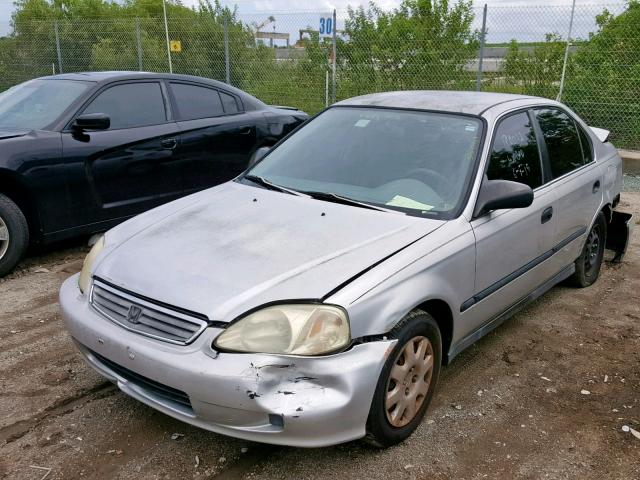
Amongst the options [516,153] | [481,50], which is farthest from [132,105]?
[481,50]

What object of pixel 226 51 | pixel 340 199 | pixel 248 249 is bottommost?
pixel 248 249

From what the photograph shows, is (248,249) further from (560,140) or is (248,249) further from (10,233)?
(10,233)

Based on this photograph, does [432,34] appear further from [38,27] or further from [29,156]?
[38,27]

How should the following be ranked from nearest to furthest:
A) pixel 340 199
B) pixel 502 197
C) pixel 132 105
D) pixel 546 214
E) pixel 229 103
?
pixel 502 197, pixel 340 199, pixel 546 214, pixel 132 105, pixel 229 103

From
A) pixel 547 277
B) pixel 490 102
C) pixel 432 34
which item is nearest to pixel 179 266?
pixel 490 102

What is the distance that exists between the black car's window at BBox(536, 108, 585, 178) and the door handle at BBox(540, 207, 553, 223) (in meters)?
0.30

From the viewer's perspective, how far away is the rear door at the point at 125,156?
17.0 ft

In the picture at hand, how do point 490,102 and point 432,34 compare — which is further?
point 432,34

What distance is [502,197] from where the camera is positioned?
10.3 ft

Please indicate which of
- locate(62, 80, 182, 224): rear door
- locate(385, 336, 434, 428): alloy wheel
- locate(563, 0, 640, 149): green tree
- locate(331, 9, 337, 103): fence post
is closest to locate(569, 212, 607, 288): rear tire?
locate(385, 336, 434, 428): alloy wheel

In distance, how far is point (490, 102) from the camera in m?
3.81

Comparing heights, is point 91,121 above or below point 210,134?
above

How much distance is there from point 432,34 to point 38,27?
9.93 m

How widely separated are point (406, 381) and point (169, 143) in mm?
3885
